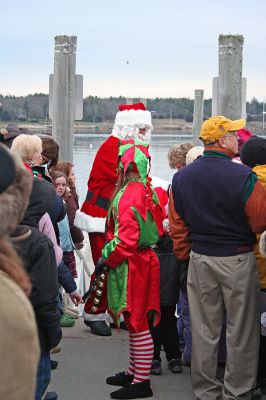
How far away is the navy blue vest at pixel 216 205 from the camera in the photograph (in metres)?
5.51

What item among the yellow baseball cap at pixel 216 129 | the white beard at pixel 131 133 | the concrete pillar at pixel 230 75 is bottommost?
the white beard at pixel 131 133

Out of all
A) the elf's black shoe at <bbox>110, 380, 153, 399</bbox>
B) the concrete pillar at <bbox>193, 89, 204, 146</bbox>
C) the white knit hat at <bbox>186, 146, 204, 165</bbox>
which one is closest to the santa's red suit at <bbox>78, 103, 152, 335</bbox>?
the white knit hat at <bbox>186, 146, 204, 165</bbox>

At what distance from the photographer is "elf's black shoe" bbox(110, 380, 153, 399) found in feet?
19.9

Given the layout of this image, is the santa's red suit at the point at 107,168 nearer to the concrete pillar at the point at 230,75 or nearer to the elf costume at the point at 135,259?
the elf costume at the point at 135,259

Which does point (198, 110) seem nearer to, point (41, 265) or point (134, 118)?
point (134, 118)

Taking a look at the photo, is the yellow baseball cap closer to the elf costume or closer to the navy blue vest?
the navy blue vest

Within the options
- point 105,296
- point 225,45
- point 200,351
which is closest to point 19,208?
point 200,351

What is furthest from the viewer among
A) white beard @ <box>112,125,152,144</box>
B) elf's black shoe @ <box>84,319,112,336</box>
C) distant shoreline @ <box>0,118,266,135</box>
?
distant shoreline @ <box>0,118,266,135</box>

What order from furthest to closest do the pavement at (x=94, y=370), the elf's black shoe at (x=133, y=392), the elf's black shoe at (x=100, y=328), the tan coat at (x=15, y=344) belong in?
the elf's black shoe at (x=100, y=328), the pavement at (x=94, y=370), the elf's black shoe at (x=133, y=392), the tan coat at (x=15, y=344)

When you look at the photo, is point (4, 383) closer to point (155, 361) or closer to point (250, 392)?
point (250, 392)

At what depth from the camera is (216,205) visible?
5.55m

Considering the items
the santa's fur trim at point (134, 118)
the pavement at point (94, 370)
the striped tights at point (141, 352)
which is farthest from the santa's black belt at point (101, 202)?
the striped tights at point (141, 352)

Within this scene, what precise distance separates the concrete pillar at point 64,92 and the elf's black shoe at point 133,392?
4.84 m

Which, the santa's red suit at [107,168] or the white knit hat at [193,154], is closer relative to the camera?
the white knit hat at [193,154]
